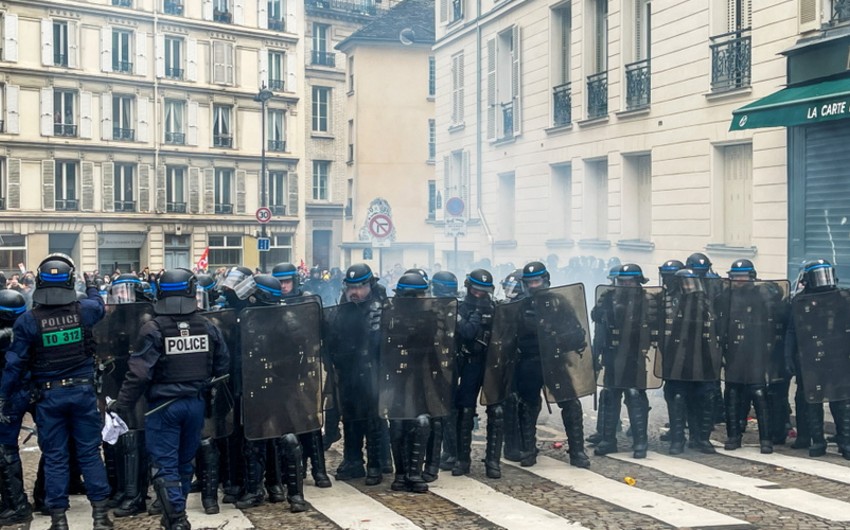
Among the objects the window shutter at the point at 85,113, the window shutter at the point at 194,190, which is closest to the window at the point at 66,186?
the window shutter at the point at 85,113

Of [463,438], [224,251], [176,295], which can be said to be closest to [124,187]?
[224,251]

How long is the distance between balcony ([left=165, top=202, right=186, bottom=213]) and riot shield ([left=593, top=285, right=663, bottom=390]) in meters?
34.1

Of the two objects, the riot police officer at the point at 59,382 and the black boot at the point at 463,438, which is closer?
the riot police officer at the point at 59,382

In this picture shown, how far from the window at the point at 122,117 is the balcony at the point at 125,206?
8.06 ft

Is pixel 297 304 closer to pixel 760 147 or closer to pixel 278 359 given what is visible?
pixel 278 359

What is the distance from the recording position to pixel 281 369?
7477mm

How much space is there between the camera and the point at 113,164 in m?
Answer: 39.4

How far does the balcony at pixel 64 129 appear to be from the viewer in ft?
125

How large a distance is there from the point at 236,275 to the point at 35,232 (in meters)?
32.3

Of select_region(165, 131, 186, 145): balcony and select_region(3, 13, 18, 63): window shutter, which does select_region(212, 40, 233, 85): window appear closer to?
select_region(165, 131, 186, 145): balcony

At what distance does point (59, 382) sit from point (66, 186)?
111 feet

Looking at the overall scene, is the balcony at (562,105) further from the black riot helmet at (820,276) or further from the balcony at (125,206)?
the balcony at (125,206)

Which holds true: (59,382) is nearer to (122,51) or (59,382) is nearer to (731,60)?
(731,60)

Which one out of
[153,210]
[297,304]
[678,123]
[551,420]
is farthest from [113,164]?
[297,304]
